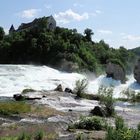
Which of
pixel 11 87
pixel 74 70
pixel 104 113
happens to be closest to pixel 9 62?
pixel 74 70

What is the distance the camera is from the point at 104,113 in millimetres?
26703

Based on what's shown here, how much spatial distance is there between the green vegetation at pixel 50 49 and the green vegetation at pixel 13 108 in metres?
42.9

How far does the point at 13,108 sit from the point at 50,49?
4994 cm

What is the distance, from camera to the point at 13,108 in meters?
26.5

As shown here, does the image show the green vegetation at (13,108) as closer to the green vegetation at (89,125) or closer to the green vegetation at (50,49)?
the green vegetation at (89,125)

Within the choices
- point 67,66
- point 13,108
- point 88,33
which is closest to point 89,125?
point 13,108

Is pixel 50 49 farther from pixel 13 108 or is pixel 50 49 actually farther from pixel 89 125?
pixel 89 125

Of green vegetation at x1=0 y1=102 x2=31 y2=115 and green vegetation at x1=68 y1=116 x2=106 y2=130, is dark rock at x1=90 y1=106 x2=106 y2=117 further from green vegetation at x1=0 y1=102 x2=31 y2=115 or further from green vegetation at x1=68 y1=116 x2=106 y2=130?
green vegetation at x1=68 y1=116 x2=106 y2=130

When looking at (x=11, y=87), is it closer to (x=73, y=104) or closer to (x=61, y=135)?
(x=73, y=104)

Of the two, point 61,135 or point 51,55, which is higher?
point 51,55

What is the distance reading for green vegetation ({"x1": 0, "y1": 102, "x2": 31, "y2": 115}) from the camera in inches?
1024

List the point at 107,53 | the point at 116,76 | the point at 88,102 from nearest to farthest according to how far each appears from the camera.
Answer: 1. the point at 88,102
2. the point at 116,76
3. the point at 107,53

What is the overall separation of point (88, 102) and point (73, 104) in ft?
7.64

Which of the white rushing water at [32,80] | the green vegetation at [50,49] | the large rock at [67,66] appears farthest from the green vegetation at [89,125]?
the green vegetation at [50,49]
